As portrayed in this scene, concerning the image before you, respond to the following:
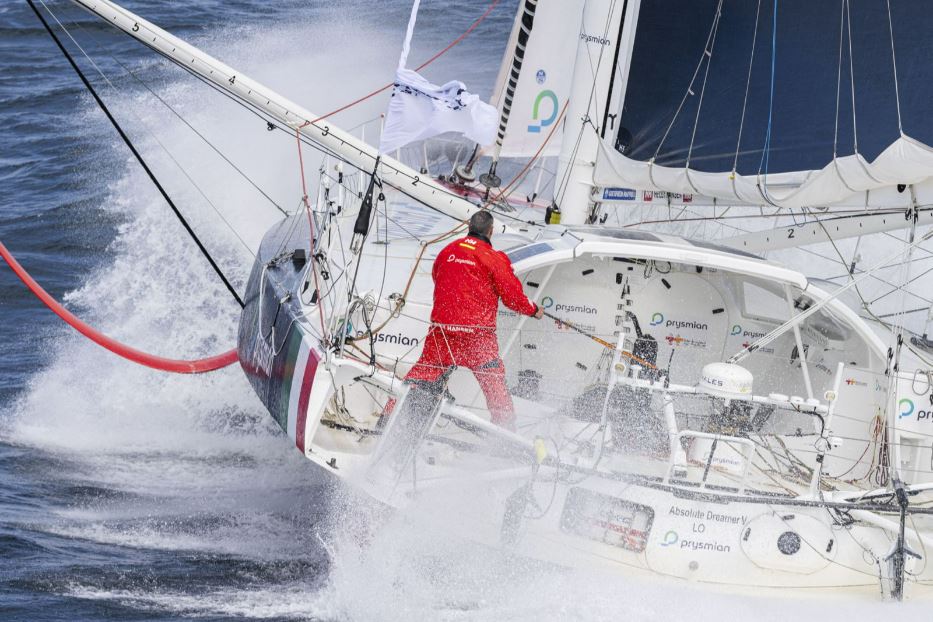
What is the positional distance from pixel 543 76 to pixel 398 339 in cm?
378

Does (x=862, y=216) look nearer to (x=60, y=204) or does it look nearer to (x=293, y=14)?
(x=60, y=204)

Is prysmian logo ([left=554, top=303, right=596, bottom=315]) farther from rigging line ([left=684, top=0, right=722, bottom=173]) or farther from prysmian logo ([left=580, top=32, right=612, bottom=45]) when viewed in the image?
prysmian logo ([left=580, top=32, right=612, bottom=45])

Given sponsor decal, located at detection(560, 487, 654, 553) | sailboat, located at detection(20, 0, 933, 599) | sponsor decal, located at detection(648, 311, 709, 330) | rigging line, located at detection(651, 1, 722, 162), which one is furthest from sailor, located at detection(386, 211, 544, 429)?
rigging line, located at detection(651, 1, 722, 162)

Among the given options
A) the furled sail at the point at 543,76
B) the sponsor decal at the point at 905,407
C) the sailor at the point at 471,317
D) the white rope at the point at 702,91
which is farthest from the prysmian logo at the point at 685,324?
the furled sail at the point at 543,76

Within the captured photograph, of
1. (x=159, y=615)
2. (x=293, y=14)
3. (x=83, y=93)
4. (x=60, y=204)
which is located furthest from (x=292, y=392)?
(x=293, y=14)

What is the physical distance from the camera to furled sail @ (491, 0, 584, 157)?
9.98 metres

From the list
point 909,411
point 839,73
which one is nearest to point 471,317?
point 909,411

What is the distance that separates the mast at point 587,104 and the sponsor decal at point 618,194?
0.36 ft

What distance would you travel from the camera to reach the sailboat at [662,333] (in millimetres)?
6105

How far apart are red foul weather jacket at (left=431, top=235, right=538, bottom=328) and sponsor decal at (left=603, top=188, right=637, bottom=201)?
2.59 metres

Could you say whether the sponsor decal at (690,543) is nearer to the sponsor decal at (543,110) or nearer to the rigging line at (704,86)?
the rigging line at (704,86)

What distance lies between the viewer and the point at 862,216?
7.45 m

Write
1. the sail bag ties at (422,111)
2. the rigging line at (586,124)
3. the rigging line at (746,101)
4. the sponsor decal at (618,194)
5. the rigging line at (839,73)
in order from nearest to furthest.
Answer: the sail bag ties at (422,111) → the rigging line at (839,73) → the rigging line at (746,101) → the rigging line at (586,124) → the sponsor decal at (618,194)

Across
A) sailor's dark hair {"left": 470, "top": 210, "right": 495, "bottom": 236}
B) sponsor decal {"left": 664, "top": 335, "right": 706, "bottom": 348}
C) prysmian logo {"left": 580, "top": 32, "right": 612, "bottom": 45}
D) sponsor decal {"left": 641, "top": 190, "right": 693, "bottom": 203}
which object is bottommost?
sponsor decal {"left": 664, "top": 335, "right": 706, "bottom": 348}
